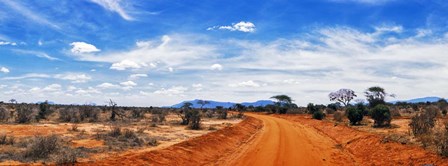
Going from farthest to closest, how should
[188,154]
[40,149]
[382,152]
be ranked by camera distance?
[382,152] < [188,154] < [40,149]

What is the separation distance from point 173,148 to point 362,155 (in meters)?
8.68

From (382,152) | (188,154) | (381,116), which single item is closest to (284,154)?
(188,154)

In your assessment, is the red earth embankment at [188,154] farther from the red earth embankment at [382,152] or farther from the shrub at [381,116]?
the shrub at [381,116]

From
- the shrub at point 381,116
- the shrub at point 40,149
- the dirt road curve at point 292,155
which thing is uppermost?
the shrub at point 381,116

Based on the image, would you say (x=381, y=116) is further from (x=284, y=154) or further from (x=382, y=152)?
(x=284, y=154)

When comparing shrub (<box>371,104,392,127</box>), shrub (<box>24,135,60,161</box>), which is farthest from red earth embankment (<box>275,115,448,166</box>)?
shrub (<box>24,135,60,161</box>)

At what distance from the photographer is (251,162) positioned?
55.4 ft

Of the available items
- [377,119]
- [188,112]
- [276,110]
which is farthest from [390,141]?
[276,110]

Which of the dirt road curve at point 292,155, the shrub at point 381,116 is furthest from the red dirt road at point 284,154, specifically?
the shrub at point 381,116

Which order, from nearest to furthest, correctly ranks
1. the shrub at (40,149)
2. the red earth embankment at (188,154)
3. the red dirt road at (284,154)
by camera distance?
the red earth embankment at (188,154)
the shrub at (40,149)
the red dirt road at (284,154)

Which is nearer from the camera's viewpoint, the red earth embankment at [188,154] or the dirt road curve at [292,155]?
the red earth embankment at [188,154]

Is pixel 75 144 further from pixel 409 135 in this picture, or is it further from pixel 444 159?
pixel 409 135

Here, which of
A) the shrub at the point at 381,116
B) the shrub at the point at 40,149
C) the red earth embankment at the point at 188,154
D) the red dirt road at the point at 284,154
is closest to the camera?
the red earth embankment at the point at 188,154

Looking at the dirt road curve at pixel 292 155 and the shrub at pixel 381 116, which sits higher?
the shrub at pixel 381 116
